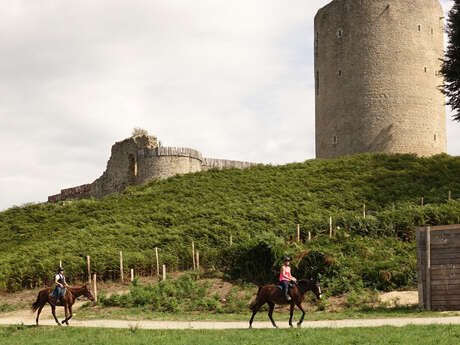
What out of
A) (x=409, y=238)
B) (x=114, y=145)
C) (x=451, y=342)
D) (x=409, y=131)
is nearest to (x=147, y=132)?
(x=114, y=145)

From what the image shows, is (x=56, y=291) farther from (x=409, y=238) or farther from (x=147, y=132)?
(x=147, y=132)

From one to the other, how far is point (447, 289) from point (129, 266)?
13.0 metres

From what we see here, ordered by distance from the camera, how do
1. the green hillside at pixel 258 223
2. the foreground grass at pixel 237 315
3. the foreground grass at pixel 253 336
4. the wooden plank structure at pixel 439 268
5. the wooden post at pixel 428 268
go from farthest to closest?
the green hillside at pixel 258 223 < the wooden post at pixel 428 268 < the wooden plank structure at pixel 439 268 < the foreground grass at pixel 237 315 < the foreground grass at pixel 253 336

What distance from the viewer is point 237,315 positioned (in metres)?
19.6

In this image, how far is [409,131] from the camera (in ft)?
151

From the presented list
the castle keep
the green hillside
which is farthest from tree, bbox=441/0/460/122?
the castle keep

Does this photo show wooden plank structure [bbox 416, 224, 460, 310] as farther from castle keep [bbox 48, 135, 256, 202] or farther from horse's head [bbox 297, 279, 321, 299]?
castle keep [bbox 48, 135, 256, 202]

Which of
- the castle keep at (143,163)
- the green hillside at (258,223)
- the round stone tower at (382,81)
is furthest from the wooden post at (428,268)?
the round stone tower at (382,81)

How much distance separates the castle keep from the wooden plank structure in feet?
89.5

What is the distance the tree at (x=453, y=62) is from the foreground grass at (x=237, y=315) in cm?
1910

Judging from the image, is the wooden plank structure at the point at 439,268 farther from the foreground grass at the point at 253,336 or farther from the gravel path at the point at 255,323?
the foreground grass at the point at 253,336

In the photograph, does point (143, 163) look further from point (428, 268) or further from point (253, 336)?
point (253, 336)

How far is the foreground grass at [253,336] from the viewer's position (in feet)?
41.6

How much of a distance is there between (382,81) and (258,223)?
2003 cm
